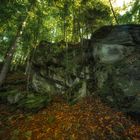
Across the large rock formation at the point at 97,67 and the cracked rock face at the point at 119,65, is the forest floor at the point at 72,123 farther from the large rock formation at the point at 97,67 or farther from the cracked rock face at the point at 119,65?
the large rock formation at the point at 97,67

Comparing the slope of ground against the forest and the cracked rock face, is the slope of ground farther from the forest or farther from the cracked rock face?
the cracked rock face

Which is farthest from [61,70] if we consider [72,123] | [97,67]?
[72,123]

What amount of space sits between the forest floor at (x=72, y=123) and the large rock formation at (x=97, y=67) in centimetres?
82

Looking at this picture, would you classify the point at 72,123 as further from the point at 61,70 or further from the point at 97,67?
the point at 61,70

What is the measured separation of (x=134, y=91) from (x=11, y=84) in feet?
35.5

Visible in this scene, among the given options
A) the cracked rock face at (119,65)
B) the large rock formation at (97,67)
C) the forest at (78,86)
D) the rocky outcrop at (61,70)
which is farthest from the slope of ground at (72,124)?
the rocky outcrop at (61,70)

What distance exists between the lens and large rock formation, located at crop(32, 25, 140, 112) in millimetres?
11470

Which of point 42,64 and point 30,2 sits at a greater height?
point 30,2

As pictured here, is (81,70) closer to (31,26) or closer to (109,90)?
(109,90)

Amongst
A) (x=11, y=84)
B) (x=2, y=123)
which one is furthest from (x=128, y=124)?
(x=11, y=84)

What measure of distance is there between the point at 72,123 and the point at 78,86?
3866 millimetres

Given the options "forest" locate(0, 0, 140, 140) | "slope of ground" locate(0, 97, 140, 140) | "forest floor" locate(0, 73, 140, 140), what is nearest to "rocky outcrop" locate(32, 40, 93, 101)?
"forest" locate(0, 0, 140, 140)

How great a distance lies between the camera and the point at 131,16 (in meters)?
21.4

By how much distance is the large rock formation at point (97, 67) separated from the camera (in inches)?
452
